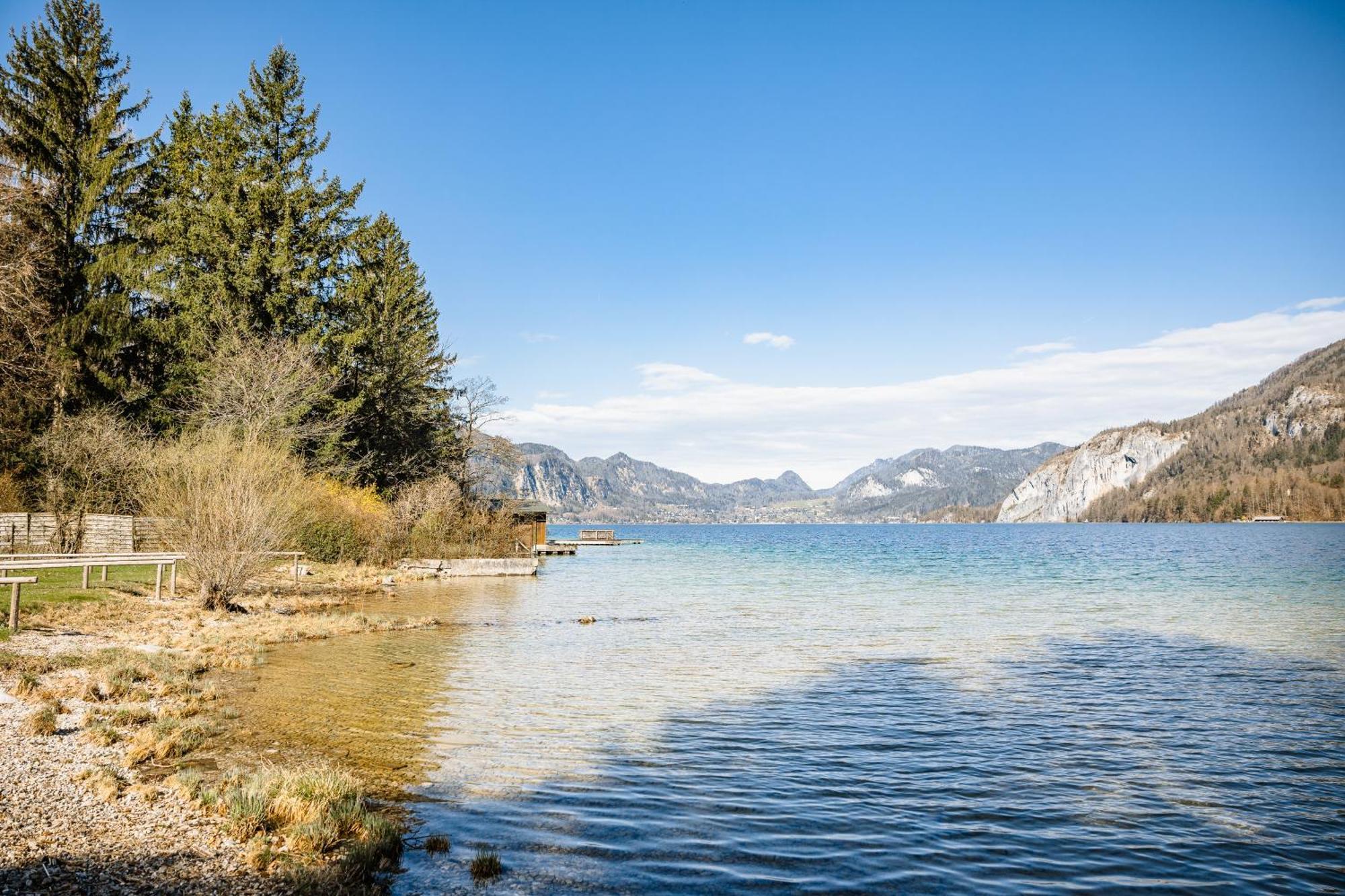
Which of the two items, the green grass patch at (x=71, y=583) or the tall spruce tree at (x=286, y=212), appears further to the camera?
the tall spruce tree at (x=286, y=212)

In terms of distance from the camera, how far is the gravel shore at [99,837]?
486 cm

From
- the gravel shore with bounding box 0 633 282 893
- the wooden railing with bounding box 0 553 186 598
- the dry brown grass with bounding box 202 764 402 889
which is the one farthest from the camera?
the wooden railing with bounding box 0 553 186 598

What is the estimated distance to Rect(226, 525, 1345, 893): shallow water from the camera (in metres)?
6.50

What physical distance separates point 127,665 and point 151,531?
13.6 metres

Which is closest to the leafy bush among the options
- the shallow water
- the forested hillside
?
the forested hillside

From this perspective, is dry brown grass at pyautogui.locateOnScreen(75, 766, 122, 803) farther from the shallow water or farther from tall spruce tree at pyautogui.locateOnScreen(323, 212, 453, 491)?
tall spruce tree at pyautogui.locateOnScreen(323, 212, 453, 491)

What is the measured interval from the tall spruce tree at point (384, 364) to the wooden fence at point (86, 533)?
13.3 metres

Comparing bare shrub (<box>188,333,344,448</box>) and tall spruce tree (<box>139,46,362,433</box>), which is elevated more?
tall spruce tree (<box>139,46,362,433</box>)

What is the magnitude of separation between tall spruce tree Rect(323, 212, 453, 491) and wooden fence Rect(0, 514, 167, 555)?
1332cm

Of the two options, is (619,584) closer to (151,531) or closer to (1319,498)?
(151,531)

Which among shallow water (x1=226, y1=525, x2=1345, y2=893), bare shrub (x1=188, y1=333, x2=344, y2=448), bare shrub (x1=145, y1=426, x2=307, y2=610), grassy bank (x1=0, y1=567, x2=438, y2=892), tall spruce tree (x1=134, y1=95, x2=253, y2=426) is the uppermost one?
tall spruce tree (x1=134, y1=95, x2=253, y2=426)

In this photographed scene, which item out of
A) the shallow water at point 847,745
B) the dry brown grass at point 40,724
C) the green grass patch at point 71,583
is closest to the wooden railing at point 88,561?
the green grass patch at point 71,583

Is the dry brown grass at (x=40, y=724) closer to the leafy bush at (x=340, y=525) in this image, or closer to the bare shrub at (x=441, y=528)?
the leafy bush at (x=340, y=525)

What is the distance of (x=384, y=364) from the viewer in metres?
45.1
